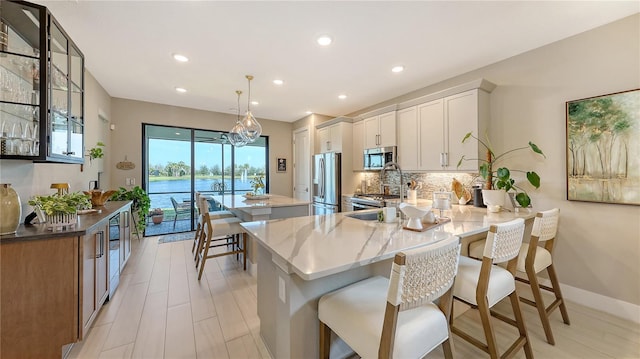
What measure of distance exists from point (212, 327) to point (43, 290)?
1.12m

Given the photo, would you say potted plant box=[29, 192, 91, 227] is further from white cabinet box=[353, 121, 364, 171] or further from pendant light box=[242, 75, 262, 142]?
white cabinet box=[353, 121, 364, 171]

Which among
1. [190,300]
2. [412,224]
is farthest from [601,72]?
[190,300]

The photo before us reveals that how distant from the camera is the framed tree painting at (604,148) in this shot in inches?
82.1

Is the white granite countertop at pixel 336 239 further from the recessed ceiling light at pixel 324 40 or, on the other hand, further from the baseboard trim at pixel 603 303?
the recessed ceiling light at pixel 324 40

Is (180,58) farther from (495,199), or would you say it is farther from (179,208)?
(495,199)

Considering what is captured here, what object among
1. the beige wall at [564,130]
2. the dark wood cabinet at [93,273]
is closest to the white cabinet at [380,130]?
the beige wall at [564,130]

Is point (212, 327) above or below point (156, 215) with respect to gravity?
below

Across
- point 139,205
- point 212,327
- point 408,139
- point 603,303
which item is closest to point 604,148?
point 603,303

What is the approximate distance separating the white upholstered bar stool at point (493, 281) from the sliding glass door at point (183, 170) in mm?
5169

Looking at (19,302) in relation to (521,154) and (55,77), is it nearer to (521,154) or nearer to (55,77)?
(55,77)

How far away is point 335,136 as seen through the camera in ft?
16.0

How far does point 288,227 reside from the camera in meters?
1.78

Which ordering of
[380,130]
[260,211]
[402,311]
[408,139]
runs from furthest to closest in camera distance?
[380,130], [408,139], [260,211], [402,311]

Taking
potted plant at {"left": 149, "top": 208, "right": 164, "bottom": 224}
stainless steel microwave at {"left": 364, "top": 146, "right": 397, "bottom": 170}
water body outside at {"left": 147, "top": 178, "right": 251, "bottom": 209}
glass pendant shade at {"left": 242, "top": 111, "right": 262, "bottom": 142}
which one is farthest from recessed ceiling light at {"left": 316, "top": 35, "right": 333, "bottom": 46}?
potted plant at {"left": 149, "top": 208, "right": 164, "bottom": 224}
